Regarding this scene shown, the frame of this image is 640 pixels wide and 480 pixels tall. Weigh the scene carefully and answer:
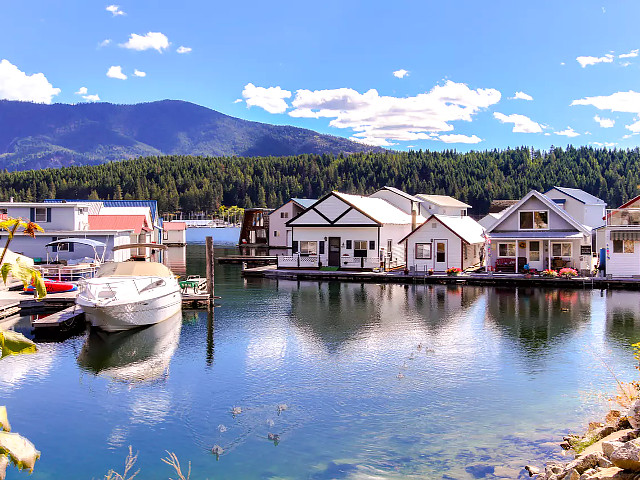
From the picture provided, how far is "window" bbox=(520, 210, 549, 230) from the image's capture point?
47469 millimetres

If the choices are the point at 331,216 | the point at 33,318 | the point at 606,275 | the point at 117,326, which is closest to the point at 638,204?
the point at 606,275

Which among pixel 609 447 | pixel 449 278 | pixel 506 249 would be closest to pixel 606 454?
pixel 609 447

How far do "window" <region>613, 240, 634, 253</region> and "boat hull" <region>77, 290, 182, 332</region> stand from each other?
1254 inches

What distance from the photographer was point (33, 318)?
32281 millimetres

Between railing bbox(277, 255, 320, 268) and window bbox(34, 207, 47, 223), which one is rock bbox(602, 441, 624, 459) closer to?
railing bbox(277, 255, 320, 268)

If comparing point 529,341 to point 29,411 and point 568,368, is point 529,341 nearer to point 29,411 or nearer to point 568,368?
point 568,368

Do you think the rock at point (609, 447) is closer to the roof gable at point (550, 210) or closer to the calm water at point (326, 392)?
the calm water at point (326, 392)

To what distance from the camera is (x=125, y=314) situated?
27656mm

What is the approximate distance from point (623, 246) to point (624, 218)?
6.51ft

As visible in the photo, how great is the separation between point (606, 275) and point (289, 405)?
34577mm

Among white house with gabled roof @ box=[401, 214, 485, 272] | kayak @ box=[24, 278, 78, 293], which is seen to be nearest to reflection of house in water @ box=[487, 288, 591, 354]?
white house with gabled roof @ box=[401, 214, 485, 272]

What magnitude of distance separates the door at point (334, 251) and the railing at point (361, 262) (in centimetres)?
84

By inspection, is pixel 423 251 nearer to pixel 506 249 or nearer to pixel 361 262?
pixel 361 262

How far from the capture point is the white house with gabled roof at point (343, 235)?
5309 centimetres
